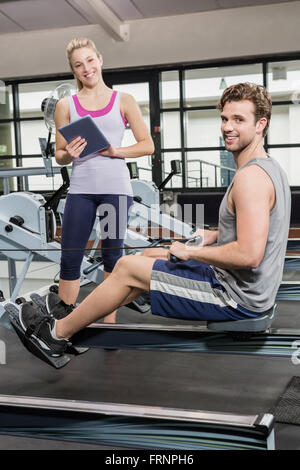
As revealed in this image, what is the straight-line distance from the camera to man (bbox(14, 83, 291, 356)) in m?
1.38

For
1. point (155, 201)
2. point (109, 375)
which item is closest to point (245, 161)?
point (109, 375)

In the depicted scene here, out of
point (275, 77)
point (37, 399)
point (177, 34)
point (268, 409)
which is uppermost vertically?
point (177, 34)

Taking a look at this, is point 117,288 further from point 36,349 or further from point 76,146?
point 76,146

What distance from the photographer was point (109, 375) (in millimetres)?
2227

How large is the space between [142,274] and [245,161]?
1.55 feet

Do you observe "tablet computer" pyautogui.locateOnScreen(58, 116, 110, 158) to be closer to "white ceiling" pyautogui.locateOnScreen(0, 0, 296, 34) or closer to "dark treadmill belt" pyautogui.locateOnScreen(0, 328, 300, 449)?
"dark treadmill belt" pyautogui.locateOnScreen(0, 328, 300, 449)

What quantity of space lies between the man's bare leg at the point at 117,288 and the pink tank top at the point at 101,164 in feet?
1.98

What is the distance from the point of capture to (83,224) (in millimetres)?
2127

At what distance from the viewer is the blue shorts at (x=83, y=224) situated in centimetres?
Result: 212

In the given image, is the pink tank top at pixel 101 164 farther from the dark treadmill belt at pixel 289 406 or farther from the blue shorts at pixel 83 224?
the dark treadmill belt at pixel 289 406

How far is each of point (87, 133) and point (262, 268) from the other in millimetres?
898

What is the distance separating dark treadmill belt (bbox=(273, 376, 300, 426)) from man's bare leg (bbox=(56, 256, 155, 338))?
684mm

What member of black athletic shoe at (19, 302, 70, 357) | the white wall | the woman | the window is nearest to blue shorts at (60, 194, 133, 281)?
the woman
